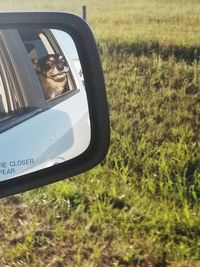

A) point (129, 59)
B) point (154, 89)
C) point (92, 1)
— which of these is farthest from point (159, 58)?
point (92, 1)

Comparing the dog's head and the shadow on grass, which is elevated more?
the dog's head

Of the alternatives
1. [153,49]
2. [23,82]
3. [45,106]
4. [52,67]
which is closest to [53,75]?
[52,67]

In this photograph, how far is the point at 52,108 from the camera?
203 centimetres

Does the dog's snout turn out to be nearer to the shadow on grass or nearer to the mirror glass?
the mirror glass

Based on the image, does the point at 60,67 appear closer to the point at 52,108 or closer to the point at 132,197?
the point at 52,108

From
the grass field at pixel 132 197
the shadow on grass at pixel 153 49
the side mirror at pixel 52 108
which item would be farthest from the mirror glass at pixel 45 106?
the shadow on grass at pixel 153 49

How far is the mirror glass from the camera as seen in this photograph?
77.0 inches

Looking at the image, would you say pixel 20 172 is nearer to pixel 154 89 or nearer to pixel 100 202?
pixel 100 202

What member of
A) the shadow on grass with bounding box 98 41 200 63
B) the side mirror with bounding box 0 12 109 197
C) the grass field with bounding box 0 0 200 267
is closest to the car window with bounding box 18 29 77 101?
the side mirror with bounding box 0 12 109 197

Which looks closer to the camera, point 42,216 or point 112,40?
point 42,216

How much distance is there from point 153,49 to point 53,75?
415 cm

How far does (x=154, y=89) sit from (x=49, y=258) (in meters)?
2.39

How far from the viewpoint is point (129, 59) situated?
5.71 meters

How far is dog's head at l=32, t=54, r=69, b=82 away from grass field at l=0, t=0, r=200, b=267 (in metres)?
1.11
